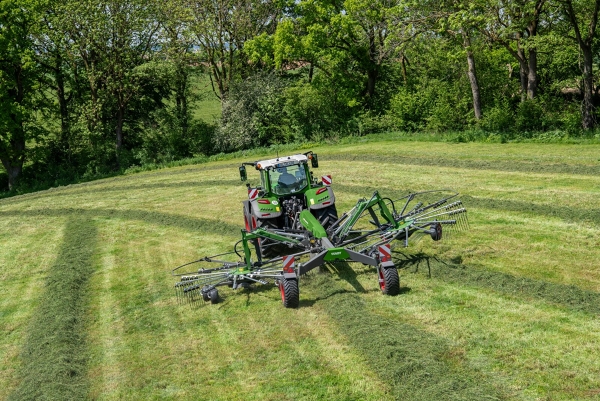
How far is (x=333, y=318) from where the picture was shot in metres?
9.19

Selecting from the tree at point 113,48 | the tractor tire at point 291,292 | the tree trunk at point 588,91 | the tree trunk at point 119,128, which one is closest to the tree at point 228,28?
the tree at point 113,48

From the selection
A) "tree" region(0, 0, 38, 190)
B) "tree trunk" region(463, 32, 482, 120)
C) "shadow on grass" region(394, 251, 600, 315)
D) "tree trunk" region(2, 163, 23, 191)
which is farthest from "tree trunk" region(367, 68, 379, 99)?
"shadow on grass" region(394, 251, 600, 315)

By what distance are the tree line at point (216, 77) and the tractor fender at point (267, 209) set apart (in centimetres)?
1757

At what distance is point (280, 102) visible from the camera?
3600cm

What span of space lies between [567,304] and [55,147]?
106ft

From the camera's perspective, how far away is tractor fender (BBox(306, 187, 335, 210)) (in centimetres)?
1193

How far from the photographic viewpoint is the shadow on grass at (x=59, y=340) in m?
7.83

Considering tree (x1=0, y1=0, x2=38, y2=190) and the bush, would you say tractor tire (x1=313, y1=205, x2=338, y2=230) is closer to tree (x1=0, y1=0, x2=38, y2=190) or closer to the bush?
the bush

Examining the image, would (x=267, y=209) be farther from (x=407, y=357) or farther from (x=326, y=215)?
(x=407, y=357)

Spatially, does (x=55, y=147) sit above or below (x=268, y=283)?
above

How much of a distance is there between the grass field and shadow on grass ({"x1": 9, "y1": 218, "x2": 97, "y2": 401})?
0.03 meters

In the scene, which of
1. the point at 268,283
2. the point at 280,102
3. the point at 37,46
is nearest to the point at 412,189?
the point at 268,283

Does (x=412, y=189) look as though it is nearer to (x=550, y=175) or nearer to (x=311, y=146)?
(x=550, y=175)

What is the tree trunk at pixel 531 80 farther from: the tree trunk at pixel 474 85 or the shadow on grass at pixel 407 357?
the shadow on grass at pixel 407 357
